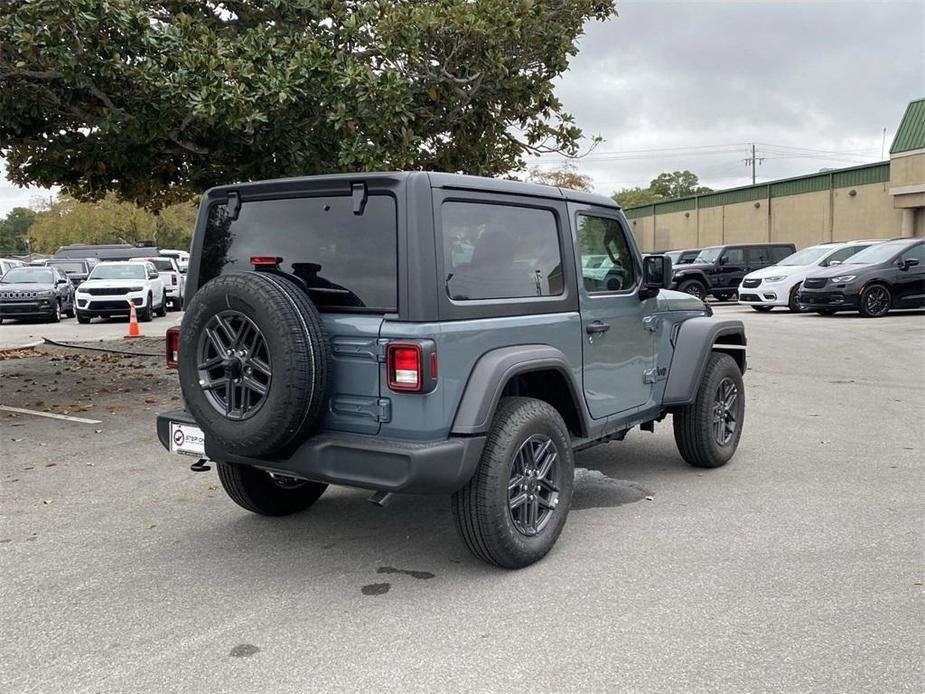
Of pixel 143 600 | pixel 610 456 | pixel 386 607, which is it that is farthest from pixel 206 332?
pixel 610 456

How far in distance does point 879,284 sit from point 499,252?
1585cm

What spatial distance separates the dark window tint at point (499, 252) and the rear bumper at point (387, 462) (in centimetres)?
73

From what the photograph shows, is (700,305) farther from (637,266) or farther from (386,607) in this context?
(386,607)

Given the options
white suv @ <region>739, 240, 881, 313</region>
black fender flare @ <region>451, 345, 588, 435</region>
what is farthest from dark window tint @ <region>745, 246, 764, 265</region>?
black fender flare @ <region>451, 345, 588, 435</region>

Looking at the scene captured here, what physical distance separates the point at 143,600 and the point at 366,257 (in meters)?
1.88

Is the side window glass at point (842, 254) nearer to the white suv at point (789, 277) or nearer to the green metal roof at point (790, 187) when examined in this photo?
the white suv at point (789, 277)

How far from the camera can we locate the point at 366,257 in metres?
4.04

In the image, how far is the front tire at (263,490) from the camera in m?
4.95

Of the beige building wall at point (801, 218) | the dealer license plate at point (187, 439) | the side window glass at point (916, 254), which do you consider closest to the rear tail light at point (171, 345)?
the dealer license plate at point (187, 439)

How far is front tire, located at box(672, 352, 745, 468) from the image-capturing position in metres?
5.95

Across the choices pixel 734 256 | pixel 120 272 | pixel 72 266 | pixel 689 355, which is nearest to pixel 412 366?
pixel 689 355

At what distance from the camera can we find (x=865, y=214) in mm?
34875

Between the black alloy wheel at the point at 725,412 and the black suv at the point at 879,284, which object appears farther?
the black suv at the point at 879,284

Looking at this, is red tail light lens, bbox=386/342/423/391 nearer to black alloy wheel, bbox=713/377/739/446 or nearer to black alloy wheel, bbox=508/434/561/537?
black alloy wheel, bbox=508/434/561/537
